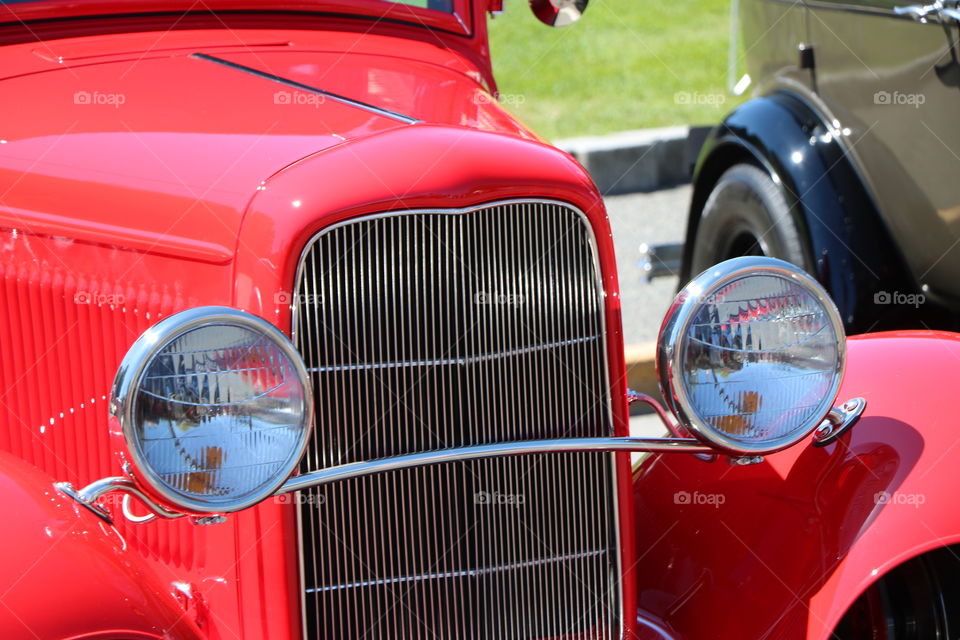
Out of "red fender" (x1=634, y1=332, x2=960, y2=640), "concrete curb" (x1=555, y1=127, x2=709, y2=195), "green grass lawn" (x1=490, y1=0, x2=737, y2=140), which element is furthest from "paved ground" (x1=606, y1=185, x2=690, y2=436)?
"red fender" (x1=634, y1=332, x2=960, y2=640)

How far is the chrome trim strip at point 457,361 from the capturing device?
182 cm

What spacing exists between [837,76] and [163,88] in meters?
2.21

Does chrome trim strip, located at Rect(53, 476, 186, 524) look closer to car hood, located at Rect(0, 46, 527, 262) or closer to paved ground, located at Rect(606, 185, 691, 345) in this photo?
car hood, located at Rect(0, 46, 527, 262)

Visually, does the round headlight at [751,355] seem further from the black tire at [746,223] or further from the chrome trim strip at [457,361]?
the black tire at [746,223]

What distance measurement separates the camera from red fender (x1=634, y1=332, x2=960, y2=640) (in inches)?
78.0

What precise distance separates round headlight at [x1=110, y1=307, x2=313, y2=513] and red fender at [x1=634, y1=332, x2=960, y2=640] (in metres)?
0.92

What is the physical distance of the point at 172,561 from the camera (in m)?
2.04

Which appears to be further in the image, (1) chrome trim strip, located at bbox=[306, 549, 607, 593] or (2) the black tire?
(2) the black tire

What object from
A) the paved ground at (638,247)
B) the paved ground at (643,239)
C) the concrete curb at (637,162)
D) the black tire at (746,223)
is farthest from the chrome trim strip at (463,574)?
the concrete curb at (637,162)

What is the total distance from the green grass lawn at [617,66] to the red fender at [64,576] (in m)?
6.42

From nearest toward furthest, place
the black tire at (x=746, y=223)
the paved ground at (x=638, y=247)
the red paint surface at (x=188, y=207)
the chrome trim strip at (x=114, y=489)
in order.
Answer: the chrome trim strip at (x=114, y=489)
the red paint surface at (x=188, y=207)
the black tire at (x=746, y=223)
the paved ground at (x=638, y=247)

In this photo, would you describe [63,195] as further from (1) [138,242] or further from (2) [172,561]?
(2) [172,561]

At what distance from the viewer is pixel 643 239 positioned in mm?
5941

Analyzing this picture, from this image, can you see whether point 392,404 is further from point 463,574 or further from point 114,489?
point 114,489
